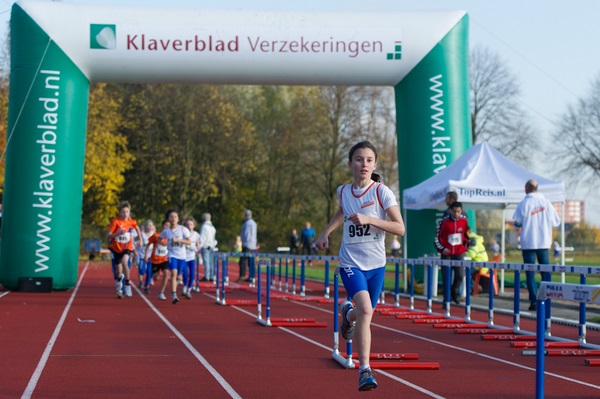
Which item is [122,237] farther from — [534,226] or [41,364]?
[41,364]

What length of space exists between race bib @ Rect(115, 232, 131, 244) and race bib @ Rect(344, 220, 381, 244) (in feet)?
38.7

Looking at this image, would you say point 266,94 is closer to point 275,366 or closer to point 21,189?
point 21,189

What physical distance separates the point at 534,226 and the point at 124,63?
907 cm

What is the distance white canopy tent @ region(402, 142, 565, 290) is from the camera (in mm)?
18562

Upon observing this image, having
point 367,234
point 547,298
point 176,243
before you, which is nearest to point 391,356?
point 367,234

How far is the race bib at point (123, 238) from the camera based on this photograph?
61.1ft

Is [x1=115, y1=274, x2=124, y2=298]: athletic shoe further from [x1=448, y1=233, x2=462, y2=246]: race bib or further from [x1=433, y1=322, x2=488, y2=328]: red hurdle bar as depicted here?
[x1=433, y1=322, x2=488, y2=328]: red hurdle bar

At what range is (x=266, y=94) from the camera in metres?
61.8

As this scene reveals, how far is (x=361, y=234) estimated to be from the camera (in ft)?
24.2

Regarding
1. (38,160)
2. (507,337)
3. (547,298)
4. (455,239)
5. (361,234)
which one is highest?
(38,160)

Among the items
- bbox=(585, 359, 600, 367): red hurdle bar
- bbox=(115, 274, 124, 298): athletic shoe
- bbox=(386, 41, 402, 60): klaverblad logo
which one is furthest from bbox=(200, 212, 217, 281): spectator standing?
bbox=(585, 359, 600, 367): red hurdle bar

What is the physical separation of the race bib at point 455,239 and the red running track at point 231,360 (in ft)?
4.55

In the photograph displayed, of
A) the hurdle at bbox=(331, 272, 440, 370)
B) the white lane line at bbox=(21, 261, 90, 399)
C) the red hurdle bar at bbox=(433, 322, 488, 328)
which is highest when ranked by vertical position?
the red hurdle bar at bbox=(433, 322, 488, 328)

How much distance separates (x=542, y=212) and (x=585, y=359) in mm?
5961
